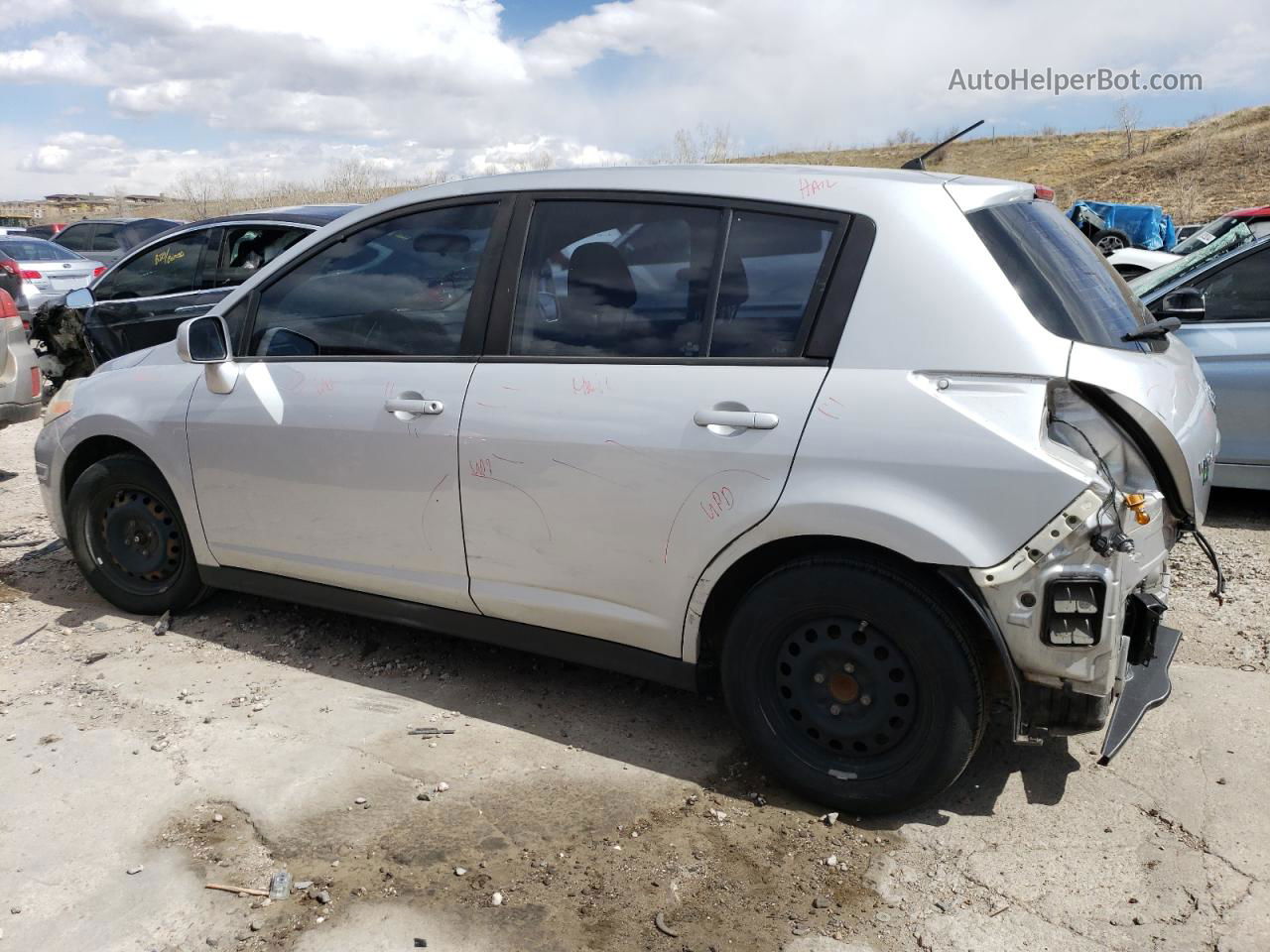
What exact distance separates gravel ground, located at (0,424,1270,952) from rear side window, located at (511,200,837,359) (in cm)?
138

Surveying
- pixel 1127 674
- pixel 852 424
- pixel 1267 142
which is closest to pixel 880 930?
pixel 1127 674

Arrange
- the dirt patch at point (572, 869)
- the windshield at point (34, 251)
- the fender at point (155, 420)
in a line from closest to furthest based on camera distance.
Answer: the dirt patch at point (572, 869)
the fender at point (155, 420)
the windshield at point (34, 251)

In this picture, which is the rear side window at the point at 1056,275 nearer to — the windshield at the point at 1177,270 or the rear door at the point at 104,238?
the windshield at the point at 1177,270

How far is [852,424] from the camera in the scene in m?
2.94

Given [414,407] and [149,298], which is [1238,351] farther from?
[149,298]

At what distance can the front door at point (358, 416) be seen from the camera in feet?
12.2

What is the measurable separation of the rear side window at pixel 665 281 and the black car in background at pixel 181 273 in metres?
4.94

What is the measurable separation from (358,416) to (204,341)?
0.86 meters

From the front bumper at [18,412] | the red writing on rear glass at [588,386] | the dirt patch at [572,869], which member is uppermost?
the red writing on rear glass at [588,386]

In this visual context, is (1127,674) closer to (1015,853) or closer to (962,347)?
(1015,853)

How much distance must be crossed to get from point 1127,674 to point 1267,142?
129 ft

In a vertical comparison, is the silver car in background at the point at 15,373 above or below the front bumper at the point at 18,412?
above

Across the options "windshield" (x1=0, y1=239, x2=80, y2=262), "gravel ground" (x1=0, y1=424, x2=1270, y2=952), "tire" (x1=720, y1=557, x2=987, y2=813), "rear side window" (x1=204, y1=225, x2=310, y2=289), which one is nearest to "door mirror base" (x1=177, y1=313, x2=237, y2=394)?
"gravel ground" (x1=0, y1=424, x2=1270, y2=952)

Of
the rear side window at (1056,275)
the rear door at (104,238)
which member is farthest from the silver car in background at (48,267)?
the rear side window at (1056,275)
